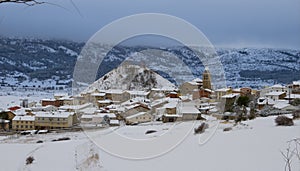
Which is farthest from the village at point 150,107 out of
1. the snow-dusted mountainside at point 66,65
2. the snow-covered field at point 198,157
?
the snow-dusted mountainside at point 66,65

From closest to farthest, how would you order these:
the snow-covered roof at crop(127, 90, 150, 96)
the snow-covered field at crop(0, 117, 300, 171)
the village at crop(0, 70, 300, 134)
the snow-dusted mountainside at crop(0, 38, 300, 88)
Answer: the snow-covered field at crop(0, 117, 300, 171) → the village at crop(0, 70, 300, 134) → the snow-covered roof at crop(127, 90, 150, 96) → the snow-dusted mountainside at crop(0, 38, 300, 88)

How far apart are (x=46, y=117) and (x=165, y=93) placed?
19.2ft

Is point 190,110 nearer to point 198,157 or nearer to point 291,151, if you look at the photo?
point 198,157

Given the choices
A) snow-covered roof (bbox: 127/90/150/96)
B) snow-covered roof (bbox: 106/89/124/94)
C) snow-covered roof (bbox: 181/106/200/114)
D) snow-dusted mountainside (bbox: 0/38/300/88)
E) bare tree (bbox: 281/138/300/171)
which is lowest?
snow-covered roof (bbox: 181/106/200/114)

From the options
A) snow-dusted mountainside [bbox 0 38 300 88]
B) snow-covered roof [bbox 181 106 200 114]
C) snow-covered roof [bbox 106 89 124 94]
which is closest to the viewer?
snow-covered roof [bbox 181 106 200 114]

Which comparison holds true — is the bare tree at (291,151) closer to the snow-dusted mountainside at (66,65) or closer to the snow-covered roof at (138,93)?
the snow-covered roof at (138,93)

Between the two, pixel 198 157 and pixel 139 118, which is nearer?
pixel 198 157

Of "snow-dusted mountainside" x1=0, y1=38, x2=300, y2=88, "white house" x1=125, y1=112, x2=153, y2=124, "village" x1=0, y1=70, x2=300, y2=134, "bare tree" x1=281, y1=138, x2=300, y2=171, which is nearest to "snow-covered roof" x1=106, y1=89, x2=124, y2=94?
"village" x1=0, y1=70, x2=300, y2=134

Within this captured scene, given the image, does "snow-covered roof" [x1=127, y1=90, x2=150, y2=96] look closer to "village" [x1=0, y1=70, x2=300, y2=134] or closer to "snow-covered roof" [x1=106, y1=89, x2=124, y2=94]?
"village" [x1=0, y1=70, x2=300, y2=134]

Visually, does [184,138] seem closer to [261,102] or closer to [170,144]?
[170,144]

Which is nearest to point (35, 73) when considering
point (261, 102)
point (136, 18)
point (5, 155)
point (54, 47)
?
point (54, 47)

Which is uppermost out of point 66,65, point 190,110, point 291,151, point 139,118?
point 66,65

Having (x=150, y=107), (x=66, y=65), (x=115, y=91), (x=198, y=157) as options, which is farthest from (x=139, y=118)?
(x=66, y=65)

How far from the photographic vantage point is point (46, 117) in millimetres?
15305
